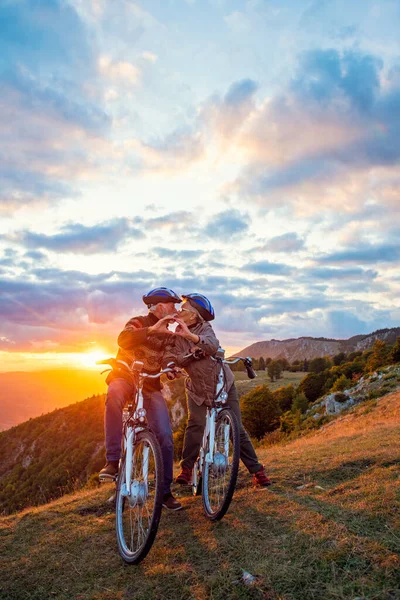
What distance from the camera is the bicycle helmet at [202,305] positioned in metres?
6.55

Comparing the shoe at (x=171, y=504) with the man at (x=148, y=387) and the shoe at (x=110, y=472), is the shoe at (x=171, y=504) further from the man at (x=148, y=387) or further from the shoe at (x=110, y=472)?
the shoe at (x=110, y=472)

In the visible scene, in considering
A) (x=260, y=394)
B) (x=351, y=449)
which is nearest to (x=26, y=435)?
(x=260, y=394)

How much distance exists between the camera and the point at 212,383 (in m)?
6.13

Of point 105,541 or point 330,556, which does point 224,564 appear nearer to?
point 330,556

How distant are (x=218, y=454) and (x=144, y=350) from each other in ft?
5.54

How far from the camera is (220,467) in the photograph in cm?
551

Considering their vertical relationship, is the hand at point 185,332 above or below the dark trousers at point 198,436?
above

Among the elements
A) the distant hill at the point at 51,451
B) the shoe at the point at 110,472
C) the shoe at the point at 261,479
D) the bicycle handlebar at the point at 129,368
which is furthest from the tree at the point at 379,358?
the distant hill at the point at 51,451

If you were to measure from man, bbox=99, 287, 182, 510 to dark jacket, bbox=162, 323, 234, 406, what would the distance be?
20cm

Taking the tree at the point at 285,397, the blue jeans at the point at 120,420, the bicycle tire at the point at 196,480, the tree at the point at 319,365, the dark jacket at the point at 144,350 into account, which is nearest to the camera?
the blue jeans at the point at 120,420

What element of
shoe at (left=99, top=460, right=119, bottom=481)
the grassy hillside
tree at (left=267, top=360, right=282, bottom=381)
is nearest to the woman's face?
shoe at (left=99, top=460, right=119, bottom=481)

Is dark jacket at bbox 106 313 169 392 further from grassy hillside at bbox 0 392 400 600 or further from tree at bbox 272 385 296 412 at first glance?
tree at bbox 272 385 296 412

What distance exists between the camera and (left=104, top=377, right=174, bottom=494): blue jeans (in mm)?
5379

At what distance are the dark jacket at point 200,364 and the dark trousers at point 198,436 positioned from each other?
18 centimetres
